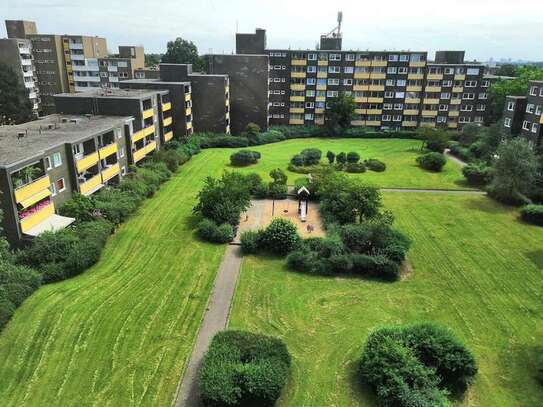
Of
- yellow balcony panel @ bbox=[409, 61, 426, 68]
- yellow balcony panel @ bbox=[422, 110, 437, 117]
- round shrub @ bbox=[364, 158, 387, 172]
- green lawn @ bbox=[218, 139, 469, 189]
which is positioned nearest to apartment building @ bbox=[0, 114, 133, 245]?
green lawn @ bbox=[218, 139, 469, 189]

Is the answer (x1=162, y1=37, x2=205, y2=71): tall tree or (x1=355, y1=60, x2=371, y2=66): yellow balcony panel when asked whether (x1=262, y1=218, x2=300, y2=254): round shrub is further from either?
(x1=162, y1=37, x2=205, y2=71): tall tree

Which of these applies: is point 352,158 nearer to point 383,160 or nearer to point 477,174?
point 383,160

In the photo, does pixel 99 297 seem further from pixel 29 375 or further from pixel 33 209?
pixel 33 209

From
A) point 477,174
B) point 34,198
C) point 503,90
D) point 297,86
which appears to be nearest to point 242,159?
point 477,174

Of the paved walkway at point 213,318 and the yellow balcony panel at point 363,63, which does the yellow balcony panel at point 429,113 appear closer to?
the yellow balcony panel at point 363,63

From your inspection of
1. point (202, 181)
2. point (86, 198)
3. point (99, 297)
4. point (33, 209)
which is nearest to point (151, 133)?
point (202, 181)

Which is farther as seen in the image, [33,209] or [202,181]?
[202,181]

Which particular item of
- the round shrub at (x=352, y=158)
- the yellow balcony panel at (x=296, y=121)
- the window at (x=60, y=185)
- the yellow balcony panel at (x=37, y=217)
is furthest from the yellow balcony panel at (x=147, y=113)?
the yellow balcony panel at (x=296, y=121)
